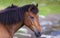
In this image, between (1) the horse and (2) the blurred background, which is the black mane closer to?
(1) the horse

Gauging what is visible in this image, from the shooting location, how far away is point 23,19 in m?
4.22

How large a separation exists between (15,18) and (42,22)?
16.3 feet

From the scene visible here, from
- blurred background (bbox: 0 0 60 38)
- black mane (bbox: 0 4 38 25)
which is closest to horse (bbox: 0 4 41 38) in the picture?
black mane (bbox: 0 4 38 25)

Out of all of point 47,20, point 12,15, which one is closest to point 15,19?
point 12,15

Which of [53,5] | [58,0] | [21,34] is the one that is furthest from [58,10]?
[21,34]

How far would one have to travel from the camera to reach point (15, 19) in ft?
13.7

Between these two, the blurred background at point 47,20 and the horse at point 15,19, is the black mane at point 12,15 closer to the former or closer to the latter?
the horse at point 15,19

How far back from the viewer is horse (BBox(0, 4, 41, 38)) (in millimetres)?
4098

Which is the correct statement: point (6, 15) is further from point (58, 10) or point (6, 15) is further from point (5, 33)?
point (58, 10)

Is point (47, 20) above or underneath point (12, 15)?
above

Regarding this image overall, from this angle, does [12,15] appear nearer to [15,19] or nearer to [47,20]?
[15,19]

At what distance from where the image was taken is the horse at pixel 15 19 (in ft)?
13.4

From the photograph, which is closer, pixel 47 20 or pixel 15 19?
pixel 15 19

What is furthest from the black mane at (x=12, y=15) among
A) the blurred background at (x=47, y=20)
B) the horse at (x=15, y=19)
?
the blurred background at (x=47, y=20)
